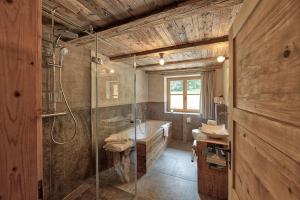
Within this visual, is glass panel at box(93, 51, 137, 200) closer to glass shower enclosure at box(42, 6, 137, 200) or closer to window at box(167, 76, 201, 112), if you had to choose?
glass shower enclosure at box(42, 6, 137, 200)

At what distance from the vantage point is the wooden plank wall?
518mm

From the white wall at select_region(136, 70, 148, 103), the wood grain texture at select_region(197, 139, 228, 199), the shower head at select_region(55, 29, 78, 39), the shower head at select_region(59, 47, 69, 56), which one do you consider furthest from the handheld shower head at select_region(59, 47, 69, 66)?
the white wall at select_region(136, 70, 148, 103)

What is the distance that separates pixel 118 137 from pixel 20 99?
2.06m

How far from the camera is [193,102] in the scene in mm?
4613

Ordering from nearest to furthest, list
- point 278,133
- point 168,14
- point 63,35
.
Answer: point 278,133, point 168,14, point 63,35

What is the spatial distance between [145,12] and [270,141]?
1542mm

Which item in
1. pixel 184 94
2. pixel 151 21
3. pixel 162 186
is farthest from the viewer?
pixel 184 94

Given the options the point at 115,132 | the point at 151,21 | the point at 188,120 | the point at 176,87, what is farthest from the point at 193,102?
the point at 151,21

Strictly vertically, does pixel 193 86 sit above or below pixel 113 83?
above

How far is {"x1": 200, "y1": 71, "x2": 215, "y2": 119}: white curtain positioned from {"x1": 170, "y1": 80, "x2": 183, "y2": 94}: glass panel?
0.80 metres

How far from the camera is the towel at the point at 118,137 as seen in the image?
2440mm

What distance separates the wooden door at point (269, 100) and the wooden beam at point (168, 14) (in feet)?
1.74

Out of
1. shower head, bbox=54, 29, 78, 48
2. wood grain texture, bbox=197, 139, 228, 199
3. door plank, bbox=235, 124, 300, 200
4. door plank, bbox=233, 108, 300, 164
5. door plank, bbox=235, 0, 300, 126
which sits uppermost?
shower head, bbox=54, 29, 78, 48

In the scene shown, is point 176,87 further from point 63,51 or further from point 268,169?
point 268,169
